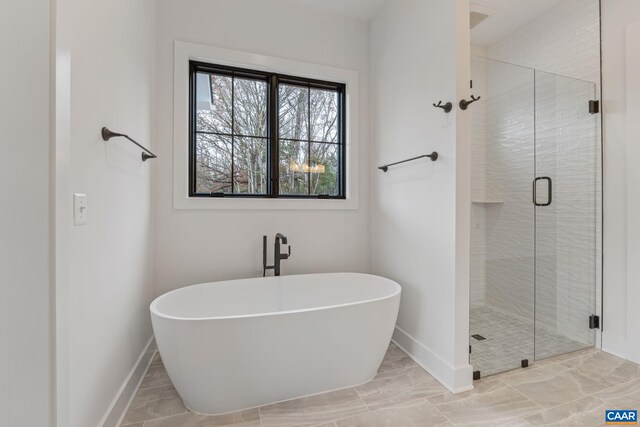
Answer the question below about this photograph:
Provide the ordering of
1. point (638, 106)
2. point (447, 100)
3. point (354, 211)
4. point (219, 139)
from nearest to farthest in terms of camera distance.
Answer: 1. point (447, 100)
2. point (638, 106)
3. point (219, 139)
4. point (354, 211)

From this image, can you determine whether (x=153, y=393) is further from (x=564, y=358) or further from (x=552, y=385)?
(x=564, y=358)

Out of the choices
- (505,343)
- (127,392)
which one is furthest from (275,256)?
(505,343)

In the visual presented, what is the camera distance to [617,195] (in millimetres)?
2033

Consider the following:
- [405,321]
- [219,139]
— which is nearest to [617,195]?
[405,321]

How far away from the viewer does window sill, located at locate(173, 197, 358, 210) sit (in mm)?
2141

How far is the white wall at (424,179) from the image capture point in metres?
1.67

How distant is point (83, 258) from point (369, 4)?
9.03ft

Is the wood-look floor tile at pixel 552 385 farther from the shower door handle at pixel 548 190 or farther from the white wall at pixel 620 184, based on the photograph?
the shower door handle at pixel 548 190

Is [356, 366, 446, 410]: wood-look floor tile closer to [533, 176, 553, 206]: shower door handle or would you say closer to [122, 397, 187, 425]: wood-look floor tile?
[122, 397, 187, 425]: wood-look floor tile

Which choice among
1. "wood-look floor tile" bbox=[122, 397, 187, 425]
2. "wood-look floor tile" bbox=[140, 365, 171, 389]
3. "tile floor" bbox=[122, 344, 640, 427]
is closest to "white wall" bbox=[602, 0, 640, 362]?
"tile floor" bbox=[122, 344, 640, 427]

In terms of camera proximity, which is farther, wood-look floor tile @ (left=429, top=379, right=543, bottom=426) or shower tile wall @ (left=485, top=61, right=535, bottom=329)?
shower tile wall @ (left=485, top=61, right=535, bottom=329)

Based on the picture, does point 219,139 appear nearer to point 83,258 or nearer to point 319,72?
point 319,72

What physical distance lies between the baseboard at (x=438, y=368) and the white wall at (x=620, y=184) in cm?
131

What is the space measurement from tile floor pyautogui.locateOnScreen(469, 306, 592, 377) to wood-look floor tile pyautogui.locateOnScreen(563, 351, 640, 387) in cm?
12
